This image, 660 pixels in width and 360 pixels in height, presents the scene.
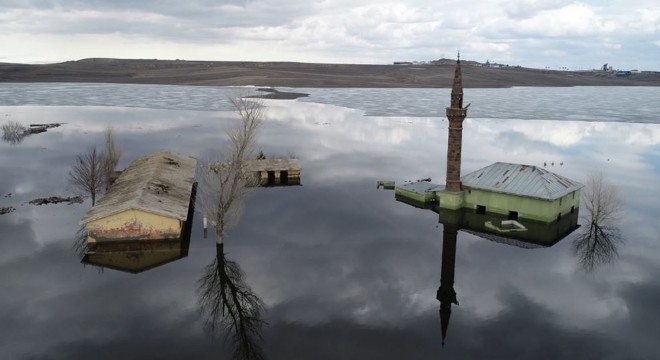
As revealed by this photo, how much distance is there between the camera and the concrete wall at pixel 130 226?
116ft

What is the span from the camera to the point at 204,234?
3894cm

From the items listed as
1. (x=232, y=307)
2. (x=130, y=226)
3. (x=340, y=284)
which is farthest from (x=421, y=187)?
(x=130, y=226)

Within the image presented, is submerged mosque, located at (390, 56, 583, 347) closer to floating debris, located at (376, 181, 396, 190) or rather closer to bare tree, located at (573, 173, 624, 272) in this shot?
bare tree, located at (573, 173, 624, 272)

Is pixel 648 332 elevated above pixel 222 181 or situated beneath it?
situated beneath

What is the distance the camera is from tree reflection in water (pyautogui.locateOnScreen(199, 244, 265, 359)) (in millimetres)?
24922

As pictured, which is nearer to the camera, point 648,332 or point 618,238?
point 648,332

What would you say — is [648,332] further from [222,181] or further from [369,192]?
[369,192]

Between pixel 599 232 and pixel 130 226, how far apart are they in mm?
35063

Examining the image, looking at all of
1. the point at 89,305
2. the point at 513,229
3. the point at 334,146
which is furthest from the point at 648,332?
→ the point at 334,146

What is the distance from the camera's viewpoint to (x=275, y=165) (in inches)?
2290

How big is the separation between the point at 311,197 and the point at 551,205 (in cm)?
2180

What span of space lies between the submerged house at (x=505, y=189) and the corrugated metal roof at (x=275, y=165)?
18.0 m

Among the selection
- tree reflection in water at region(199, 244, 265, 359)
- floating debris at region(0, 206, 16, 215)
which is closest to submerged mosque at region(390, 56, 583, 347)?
tree reflection in water at region(199, 244, 265, 359)

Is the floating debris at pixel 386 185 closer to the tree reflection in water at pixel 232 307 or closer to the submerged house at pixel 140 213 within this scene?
the submerged house at pixel 140 213
